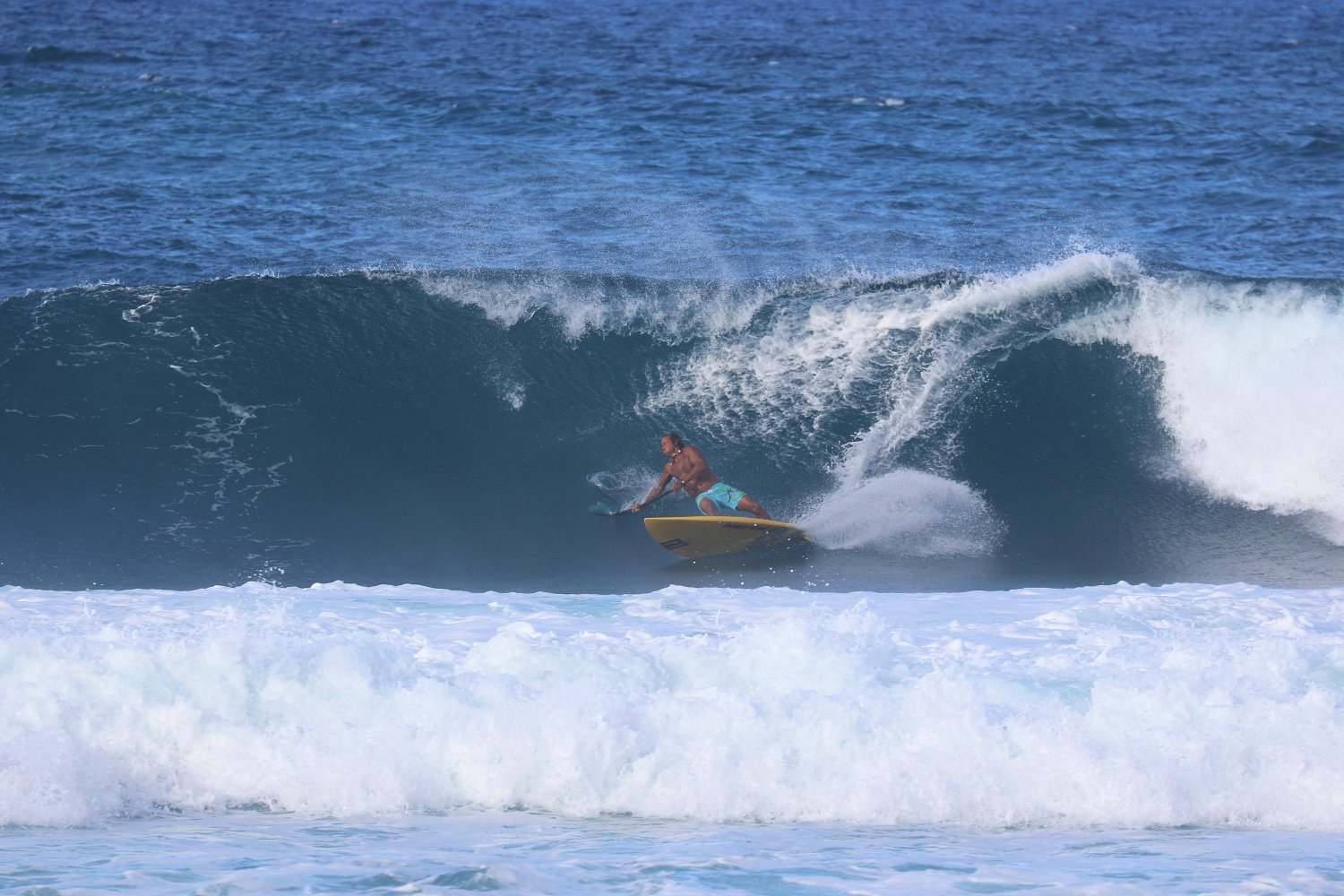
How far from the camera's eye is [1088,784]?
24.9ft

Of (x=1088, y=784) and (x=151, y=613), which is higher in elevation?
(x=151, y=613)

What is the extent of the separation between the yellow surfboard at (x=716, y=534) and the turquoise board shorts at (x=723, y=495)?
1.14 feet

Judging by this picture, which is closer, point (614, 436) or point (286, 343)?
point (614, 436)

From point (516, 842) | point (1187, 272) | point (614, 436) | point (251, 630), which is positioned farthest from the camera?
point (1187, 272)

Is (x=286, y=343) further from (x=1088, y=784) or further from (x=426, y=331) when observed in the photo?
(x=1088, y=784)

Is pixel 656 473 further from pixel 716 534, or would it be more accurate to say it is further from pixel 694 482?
pixel 716 534

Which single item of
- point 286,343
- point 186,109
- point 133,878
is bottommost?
point 133,878

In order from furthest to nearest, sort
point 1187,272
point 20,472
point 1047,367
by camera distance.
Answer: point 1187,272, point 1047,367, point 20,472

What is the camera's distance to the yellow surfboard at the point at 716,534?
1209cm

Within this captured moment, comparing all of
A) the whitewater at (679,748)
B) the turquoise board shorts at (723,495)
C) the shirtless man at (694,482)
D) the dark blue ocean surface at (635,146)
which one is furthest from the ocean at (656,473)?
the turquoise board shorts at (723,495)

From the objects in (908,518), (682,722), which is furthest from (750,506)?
(682,722)

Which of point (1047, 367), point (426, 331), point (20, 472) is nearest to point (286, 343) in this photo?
point (426, 331)

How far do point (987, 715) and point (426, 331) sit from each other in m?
9.39

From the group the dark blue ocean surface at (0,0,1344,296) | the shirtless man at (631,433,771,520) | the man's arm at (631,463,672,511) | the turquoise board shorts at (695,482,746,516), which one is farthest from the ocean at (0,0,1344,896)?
the turquoise board shorts at (695,482,746,516)
